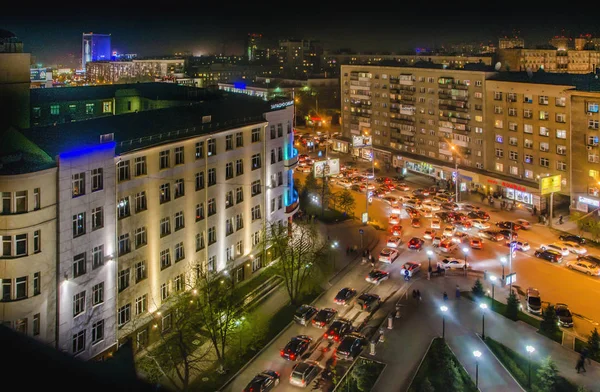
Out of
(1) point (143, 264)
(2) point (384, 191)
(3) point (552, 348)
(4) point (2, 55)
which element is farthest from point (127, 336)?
(2) point (384, 191)

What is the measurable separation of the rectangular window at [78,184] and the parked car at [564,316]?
2232cm

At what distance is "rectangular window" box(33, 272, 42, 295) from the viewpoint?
62.1ft

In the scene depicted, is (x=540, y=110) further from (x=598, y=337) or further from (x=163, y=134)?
(x=163, y=134)

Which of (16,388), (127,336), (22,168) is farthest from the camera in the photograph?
(127,336)

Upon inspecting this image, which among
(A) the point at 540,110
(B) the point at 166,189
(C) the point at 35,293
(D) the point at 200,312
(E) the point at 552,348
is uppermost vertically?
(A) the point at 540,110

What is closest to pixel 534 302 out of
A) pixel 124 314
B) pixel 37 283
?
pixel 124 314

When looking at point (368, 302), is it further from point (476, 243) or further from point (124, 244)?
point (476, 243)

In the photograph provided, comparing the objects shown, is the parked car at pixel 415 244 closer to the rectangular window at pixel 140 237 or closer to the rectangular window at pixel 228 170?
the rectangular window at pixel 228 170

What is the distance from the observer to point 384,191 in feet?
181

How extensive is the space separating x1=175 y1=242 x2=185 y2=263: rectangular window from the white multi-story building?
1.9 inches

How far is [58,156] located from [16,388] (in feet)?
60.7

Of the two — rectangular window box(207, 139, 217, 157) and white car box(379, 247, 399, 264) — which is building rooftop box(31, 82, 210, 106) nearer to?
rectangular window box(207, 139, 217, 157)

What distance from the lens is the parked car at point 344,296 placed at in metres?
29.1

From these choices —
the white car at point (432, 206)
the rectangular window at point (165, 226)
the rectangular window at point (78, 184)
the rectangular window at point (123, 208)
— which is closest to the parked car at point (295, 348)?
the rectangular window at point (165, 226)
